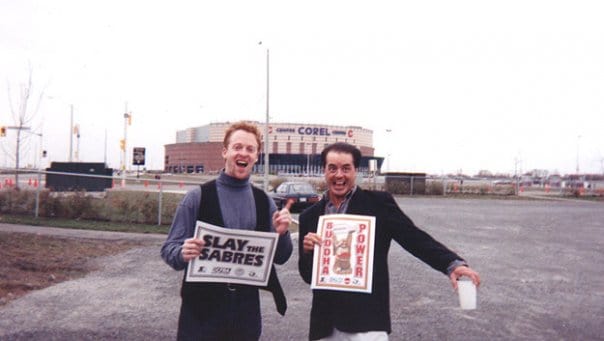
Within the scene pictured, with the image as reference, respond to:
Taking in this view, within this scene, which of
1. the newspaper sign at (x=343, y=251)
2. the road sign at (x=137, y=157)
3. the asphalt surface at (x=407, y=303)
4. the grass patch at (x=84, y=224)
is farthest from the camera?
the road sign at (x=137, y=157)

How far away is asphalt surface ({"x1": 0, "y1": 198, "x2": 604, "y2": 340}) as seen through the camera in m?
5.50

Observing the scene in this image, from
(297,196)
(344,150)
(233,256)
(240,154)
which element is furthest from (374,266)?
(297,196)

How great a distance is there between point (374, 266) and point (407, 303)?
3.97 m

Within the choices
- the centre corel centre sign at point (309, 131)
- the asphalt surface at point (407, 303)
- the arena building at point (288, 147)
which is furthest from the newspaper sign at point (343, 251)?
the centre corel centre sign at point (309, 131)

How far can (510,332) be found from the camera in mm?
5637

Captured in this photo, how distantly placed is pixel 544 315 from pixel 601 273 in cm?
382

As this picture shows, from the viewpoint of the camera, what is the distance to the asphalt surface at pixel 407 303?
216 inches

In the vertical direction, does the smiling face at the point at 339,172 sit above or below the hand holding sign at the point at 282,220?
above

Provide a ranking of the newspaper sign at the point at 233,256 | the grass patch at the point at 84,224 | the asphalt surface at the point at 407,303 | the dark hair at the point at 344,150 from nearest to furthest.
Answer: the newspaper sign at the point at 233,256 → the dark hair at the point at 344,150 → the asphalt surface at the point at 407,303 → the grass patch at the point at 84,224

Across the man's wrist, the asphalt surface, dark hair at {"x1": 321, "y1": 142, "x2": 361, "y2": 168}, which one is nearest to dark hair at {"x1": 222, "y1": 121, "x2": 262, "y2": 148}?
dark hair at {"x1": 321, "y1": 142, "x2": 361, "y2": 168}

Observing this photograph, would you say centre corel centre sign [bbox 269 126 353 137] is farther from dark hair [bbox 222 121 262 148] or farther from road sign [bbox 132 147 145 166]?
dark hair [bbox 222 121 262 148]

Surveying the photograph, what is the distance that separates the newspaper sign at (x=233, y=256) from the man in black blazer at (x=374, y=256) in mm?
295

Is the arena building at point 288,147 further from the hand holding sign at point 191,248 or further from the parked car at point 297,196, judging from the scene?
the hand holding sign at point 191,248

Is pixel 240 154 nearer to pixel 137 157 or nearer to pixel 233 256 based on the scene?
→ pixel 233 256
